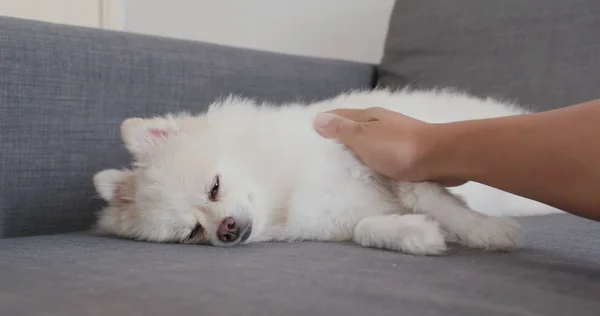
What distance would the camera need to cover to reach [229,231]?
1.53m

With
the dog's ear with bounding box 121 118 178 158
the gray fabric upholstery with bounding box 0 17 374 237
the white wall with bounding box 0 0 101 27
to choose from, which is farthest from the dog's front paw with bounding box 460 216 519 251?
the white wall with bounding box 0 0 101 27

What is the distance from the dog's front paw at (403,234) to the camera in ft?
4.27

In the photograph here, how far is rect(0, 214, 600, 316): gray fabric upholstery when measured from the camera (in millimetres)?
903

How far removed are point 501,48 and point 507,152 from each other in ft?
4.14

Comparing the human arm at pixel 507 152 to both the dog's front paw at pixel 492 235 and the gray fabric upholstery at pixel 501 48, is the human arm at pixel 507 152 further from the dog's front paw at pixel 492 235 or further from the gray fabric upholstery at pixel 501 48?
the gray fabric upholstery at pixel 501 48

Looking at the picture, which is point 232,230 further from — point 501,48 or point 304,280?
point 501,48

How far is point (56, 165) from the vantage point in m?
1.87

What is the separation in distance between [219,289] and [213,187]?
62 cm

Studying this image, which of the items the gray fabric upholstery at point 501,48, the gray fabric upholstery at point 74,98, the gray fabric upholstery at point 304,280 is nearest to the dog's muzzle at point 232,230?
the gray fabric upholstery at point 304,280

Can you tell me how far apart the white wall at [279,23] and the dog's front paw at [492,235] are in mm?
1896

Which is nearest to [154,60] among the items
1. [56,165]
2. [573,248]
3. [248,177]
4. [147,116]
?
[147,116]

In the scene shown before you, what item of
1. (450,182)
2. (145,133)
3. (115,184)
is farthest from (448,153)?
(115,184)

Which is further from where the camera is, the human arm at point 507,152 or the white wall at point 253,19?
the white wall at point 253,19

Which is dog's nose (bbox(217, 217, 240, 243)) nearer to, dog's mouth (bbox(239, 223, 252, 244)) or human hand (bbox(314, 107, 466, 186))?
dog's mouth (bbox(239, 223, 252, 244))
